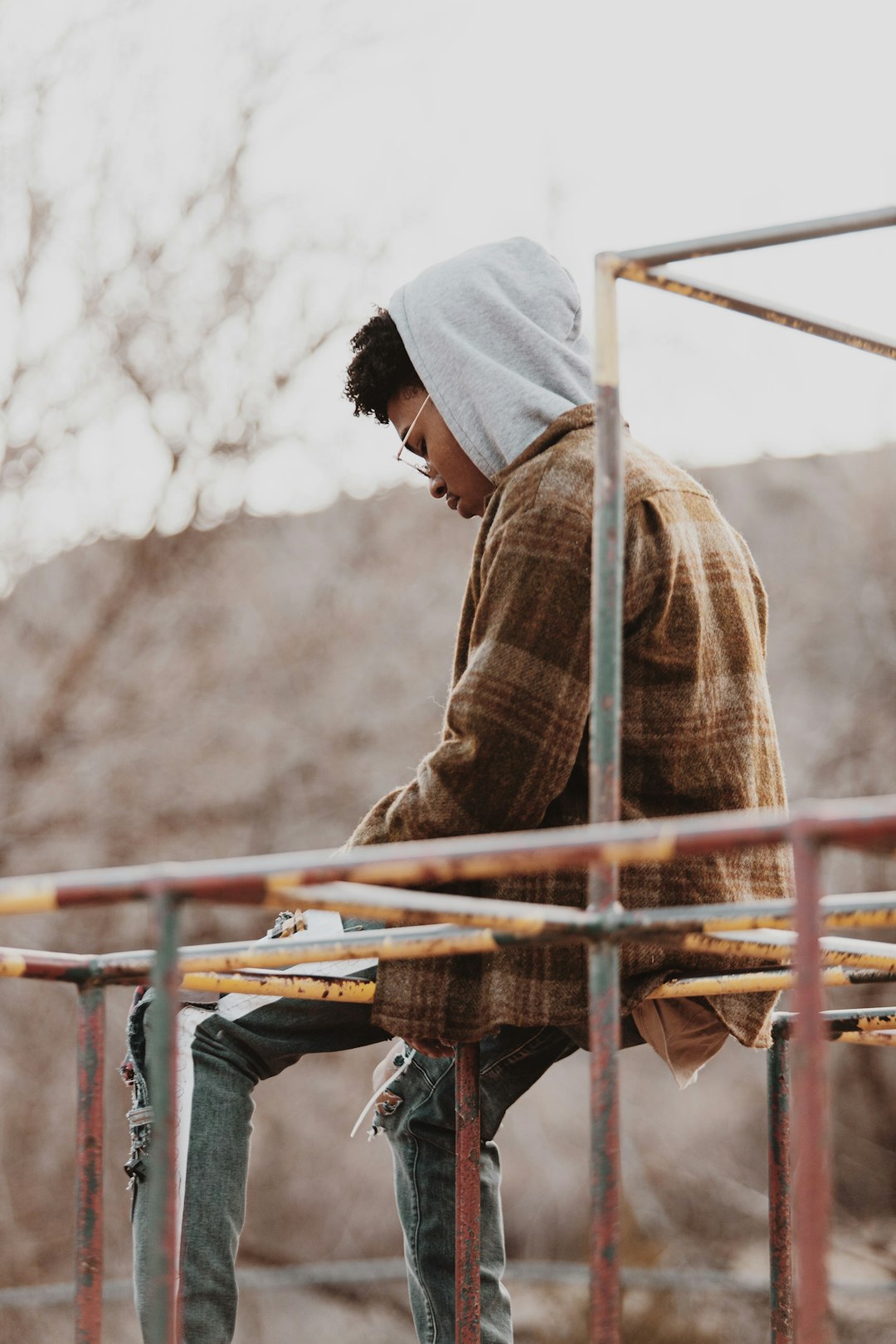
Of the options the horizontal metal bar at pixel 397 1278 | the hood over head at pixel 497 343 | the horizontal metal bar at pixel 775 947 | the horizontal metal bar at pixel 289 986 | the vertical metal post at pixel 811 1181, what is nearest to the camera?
the vertical metal post at pixel 811 1181

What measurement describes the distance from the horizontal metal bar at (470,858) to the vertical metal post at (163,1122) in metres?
0.03

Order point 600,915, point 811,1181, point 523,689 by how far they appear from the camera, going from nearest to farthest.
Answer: point 811,1181, point 600,915, point 523,689

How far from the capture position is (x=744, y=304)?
4.95 feet

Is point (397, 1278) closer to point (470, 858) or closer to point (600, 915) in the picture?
point (600, 915)

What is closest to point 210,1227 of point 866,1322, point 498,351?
point 498,351

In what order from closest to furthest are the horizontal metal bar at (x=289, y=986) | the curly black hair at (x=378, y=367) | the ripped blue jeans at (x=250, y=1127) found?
the horizontal metal bar at (x=289, y=986) → the ripped blue jeans at (x=250, y=1127) → the curly black hair at (x=378, y=367)

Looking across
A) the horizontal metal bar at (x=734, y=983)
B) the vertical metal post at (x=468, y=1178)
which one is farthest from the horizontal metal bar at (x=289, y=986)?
the horizontal metal bar at (x=734, y=983)

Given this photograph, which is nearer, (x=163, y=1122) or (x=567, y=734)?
(x=163, y=1122)

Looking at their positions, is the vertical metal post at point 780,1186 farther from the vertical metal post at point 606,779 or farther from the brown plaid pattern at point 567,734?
the vertical metal post at point 606,779

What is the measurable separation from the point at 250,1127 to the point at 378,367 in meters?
1.02

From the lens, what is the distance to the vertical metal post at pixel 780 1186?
2016 millimetres

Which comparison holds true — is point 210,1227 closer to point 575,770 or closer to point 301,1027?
point 301,1027

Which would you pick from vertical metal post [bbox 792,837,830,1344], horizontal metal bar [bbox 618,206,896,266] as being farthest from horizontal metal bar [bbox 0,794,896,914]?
horizontal metal bar [bbox 618,206,896,266]

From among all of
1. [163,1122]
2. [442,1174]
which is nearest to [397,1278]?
[442,1174]
